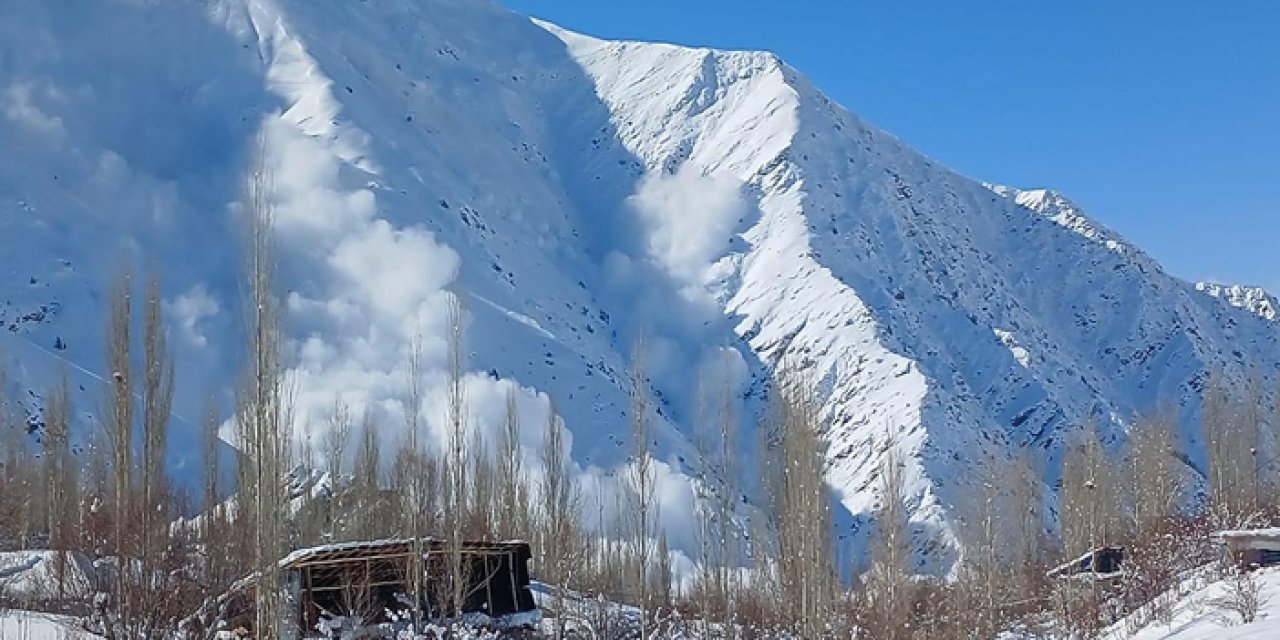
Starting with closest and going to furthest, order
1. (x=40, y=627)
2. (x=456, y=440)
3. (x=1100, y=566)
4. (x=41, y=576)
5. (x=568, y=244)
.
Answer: (x=40, y=627), (x=41, y=576), (x=456, y=440), (x=1100, y=566), (x=568, y=244)

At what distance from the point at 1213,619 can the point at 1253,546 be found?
9481 mm

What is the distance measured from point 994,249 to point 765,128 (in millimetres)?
36592

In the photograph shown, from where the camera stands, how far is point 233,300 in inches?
4537

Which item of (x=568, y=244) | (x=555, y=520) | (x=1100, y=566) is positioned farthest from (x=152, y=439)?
(x=568, y=244)

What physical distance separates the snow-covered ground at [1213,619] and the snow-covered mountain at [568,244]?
70580mm

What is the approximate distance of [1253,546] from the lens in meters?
35.6

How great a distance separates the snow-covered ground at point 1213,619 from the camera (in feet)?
71.7

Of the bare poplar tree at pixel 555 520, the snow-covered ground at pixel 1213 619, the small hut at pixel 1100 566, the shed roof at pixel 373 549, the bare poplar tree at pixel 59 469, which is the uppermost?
the bare poplar tree at pixel 59 469

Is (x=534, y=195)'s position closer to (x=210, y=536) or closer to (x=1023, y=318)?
(x=1023, y=318)

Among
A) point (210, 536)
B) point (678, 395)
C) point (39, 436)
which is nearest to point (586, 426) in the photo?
point (678, 395)

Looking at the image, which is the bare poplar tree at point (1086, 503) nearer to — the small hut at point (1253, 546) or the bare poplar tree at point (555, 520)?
the small hut at point (1253, 546)

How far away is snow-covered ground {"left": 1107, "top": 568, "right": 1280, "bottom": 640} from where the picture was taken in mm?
21844

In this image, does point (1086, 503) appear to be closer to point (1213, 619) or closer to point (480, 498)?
point (1213, 619)

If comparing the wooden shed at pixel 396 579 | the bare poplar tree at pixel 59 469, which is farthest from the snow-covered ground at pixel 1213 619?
the bare poplar tree at pixel 59 469
